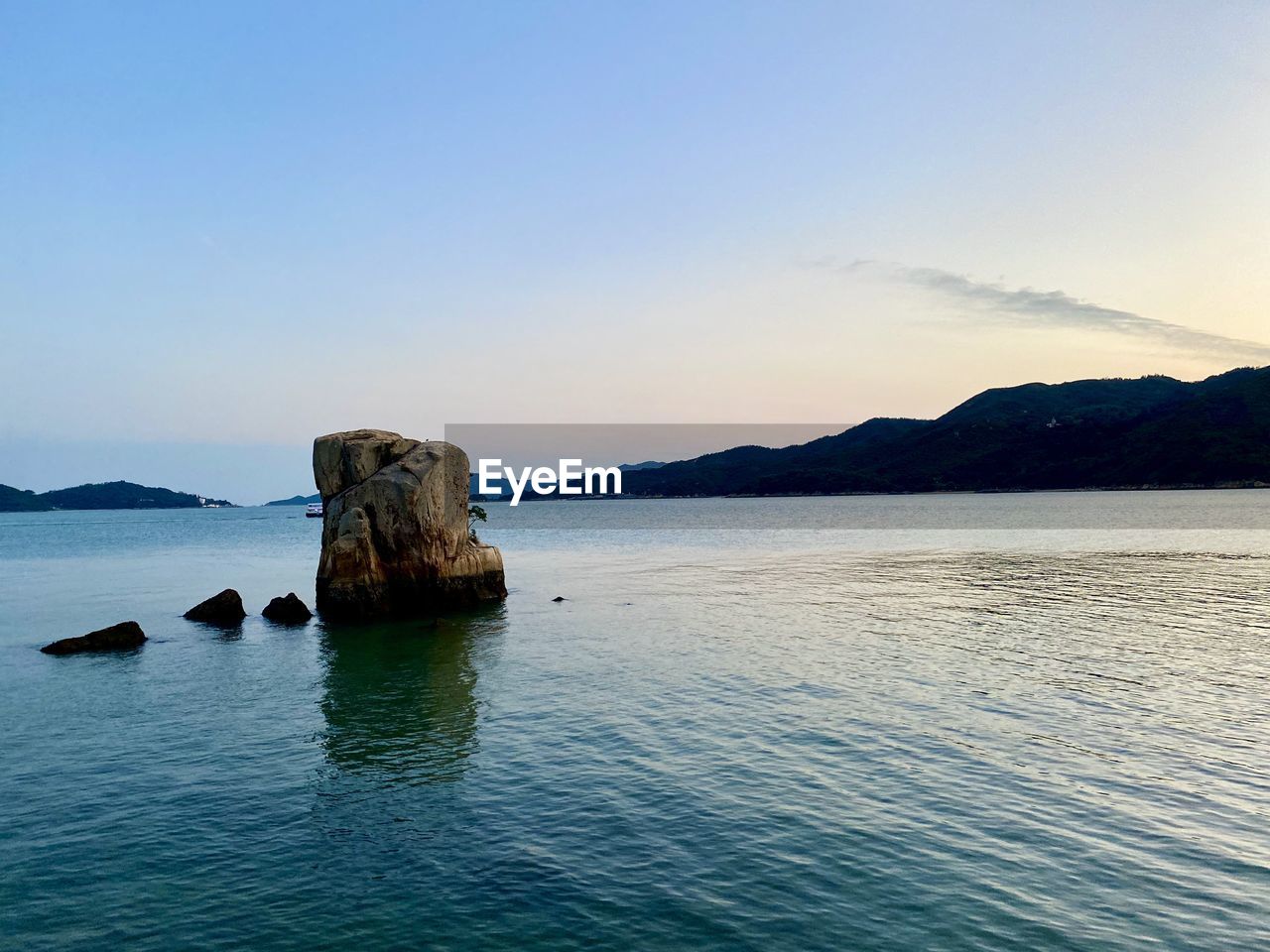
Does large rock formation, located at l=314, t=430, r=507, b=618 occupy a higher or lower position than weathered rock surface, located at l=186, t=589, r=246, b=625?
higher

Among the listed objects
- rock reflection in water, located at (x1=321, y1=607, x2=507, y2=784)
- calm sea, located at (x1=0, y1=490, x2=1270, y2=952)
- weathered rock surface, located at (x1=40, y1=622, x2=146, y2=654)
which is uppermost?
weathered rock surface, located at (x1=40, y1=622, x2=146, y2=654)

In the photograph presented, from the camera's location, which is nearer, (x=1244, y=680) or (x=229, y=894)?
(x=229, y=894)

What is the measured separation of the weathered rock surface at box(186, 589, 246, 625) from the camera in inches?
1784

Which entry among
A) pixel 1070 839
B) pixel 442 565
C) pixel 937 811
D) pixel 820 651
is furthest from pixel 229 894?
pixel 442 565

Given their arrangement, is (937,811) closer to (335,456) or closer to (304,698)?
(304,698)

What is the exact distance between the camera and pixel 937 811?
1612 centimetres

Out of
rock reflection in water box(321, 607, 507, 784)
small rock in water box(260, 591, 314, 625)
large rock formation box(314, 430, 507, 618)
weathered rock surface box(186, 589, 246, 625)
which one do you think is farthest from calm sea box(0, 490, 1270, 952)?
large rock formation box(314, 430, 507, 618)

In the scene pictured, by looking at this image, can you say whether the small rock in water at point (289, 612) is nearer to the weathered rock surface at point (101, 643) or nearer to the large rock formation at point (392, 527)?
the large rock formation at point (392, 527)

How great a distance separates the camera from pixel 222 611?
150ft

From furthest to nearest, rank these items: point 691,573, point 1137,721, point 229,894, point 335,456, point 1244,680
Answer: point 691,573 < point 335,456 < point 1244,680 < point 1137,721 < point 229,894

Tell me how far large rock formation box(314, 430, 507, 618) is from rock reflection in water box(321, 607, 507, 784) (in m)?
3.31

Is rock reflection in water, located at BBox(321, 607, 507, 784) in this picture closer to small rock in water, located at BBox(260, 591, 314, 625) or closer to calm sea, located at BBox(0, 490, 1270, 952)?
calm sea, located at BBox(0, 490, 1270, 952)

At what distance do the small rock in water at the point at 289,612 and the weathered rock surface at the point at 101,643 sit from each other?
763 cm

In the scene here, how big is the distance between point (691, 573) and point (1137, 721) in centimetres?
4638
